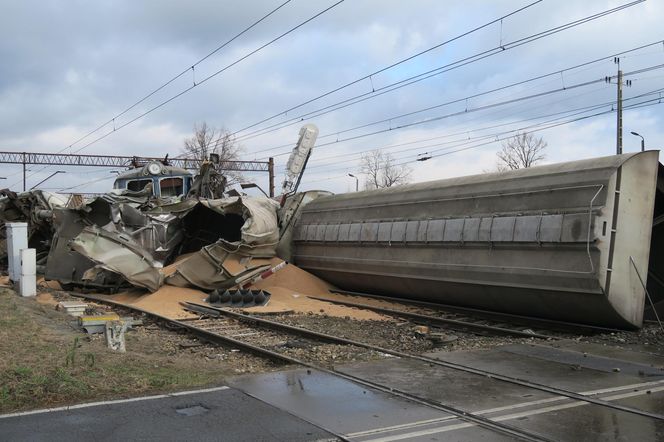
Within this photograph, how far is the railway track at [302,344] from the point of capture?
18.8ft

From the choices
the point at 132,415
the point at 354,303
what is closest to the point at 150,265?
the point at 354,303

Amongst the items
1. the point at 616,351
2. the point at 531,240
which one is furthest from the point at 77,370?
the point at 531,240

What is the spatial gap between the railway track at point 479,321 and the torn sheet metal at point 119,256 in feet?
19.1

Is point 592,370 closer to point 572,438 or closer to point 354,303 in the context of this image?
point 572,438

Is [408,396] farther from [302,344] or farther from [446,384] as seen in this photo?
[302,344]

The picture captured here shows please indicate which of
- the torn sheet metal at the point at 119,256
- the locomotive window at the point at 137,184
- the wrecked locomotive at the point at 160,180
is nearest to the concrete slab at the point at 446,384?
the torn sheet metal at the point at 119,256

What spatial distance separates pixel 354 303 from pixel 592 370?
9.35 meters

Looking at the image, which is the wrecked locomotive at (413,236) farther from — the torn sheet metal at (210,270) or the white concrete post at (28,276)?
the white concrete post at (28,276)

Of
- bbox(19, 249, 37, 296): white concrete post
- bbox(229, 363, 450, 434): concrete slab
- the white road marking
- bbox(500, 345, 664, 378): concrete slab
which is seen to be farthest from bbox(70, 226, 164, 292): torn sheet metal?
bbox(500, 345, 664, 378): concrete slab

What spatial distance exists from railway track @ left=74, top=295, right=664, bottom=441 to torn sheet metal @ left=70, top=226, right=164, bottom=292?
1064 millimetres

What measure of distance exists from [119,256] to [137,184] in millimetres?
7388

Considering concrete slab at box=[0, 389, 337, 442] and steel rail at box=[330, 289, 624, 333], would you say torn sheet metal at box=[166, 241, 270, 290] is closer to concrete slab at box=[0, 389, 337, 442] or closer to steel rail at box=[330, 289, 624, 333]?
steel rail at box=[330, 289, 624, 333]

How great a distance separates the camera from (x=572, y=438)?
5.05m

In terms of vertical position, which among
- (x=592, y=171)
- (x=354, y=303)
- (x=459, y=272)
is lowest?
(x=354, y=303)
